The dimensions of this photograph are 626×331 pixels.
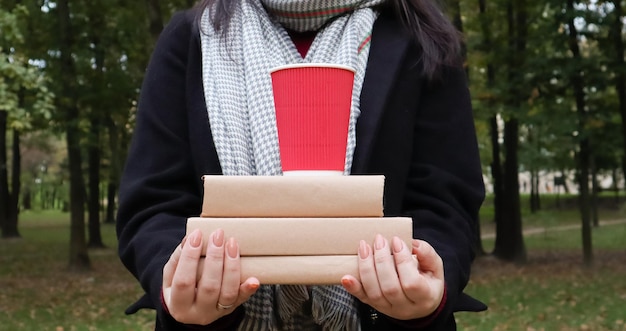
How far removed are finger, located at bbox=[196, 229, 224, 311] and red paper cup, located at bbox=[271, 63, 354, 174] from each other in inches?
8.2

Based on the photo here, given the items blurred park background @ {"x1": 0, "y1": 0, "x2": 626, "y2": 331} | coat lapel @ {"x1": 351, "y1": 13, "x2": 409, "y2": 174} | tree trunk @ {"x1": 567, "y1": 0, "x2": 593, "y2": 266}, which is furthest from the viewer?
tree trunk @ {"x1": 567, "y1": 0, "x2": 593, "y2": 266}

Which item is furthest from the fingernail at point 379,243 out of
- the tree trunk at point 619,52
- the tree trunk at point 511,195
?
the tree trunk at point 511,195

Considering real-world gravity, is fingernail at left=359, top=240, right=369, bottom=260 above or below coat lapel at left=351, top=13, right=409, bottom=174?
below

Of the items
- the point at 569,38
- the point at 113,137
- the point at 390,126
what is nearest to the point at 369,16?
the point at 390,126

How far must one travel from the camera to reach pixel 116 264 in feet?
72.8

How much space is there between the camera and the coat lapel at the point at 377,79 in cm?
167

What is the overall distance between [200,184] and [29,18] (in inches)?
688

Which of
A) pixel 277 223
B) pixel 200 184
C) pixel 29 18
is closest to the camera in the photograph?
pixel 277 223

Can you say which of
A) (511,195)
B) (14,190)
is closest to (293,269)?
(511,195)

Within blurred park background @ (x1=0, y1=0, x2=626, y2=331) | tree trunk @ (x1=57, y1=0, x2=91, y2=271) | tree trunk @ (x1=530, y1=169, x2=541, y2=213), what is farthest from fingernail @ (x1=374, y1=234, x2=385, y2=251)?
tree trunk @ (x1=530, y1=169, x2=541, y2=213)

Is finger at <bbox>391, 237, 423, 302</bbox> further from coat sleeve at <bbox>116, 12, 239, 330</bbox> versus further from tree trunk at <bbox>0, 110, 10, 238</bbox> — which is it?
tree trunk at <bbox>0, 110, 10, 238</bbox>

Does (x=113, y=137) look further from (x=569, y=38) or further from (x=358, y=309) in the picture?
(x=358, y=309)

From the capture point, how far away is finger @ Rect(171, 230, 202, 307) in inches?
49.6

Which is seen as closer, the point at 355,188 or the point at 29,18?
the point at 355,188
